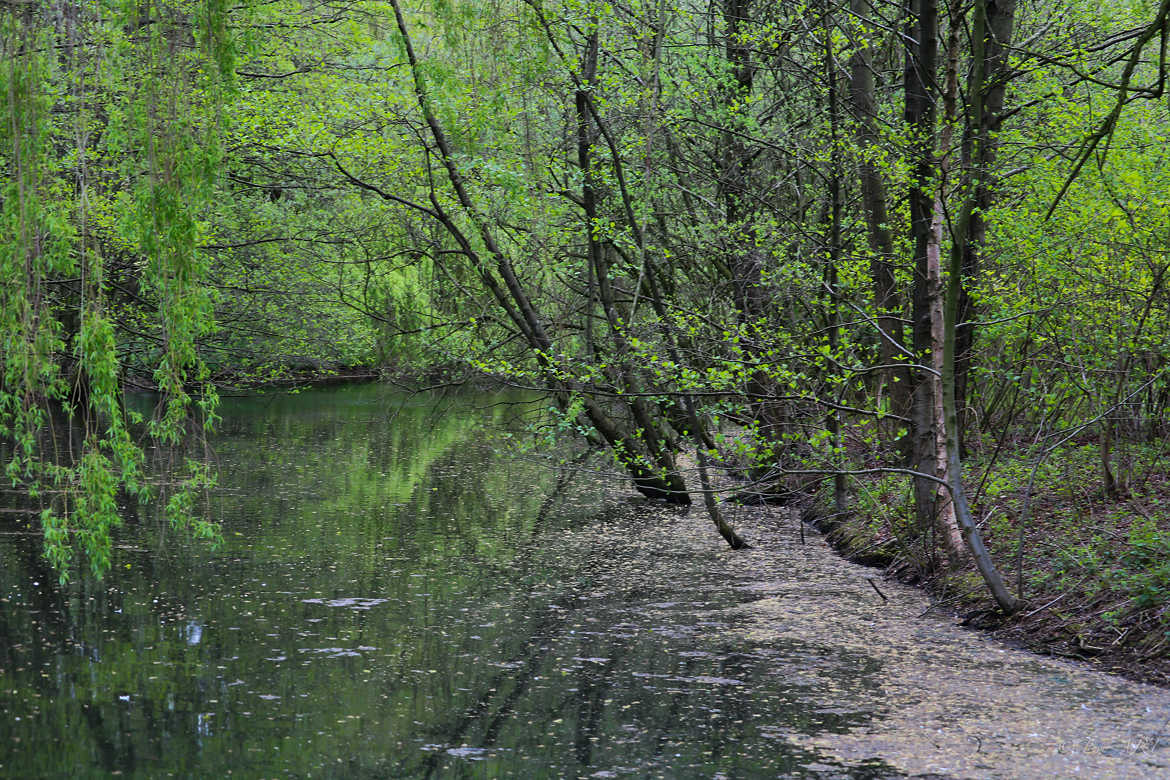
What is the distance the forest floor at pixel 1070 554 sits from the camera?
643 cm

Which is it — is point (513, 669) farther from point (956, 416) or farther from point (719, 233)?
point (719, 233)

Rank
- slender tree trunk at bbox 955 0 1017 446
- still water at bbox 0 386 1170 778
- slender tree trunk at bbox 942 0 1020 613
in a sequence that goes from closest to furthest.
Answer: still water at bbox 0 386 1170 778 < slender tree trunk at bbox 942 0 1020 613 < slender tree trunk at bbox 955 0 1017 446

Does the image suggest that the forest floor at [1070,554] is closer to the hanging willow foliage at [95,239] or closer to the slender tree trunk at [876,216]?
the slender tree trunk at [876,216]

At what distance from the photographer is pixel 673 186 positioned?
460 inches

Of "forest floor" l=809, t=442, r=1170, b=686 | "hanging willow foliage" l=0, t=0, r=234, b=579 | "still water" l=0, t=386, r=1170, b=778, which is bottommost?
"still water" l=0, t=386, r=1170, b=778

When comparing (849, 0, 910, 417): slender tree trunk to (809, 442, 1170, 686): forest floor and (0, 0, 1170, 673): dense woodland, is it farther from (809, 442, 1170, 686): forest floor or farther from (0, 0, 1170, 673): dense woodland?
(809, 442, 1170, 686): forest floor

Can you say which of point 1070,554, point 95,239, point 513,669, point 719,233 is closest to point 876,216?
point 719,233

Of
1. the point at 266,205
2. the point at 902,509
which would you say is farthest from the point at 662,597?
the point at 266,205

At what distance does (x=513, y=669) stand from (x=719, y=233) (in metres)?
5.84

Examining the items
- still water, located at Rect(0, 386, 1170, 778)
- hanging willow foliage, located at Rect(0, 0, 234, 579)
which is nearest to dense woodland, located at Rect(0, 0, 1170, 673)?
hanging willow foliage, located at Rect(0, 0, 234, 579)

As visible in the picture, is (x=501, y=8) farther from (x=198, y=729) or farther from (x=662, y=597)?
(x=198, y=729)

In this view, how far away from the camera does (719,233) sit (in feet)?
37.0

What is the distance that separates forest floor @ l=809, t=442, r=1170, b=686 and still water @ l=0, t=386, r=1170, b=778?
26cm

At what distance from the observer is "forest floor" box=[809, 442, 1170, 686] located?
6434mm
